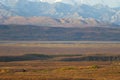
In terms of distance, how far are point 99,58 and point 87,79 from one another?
43.7 meters

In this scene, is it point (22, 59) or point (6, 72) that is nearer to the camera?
point (6, 72)

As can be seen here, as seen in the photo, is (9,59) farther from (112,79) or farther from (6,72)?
(112,79)

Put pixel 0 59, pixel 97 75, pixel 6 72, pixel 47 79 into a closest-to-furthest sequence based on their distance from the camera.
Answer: pixel 47 79, pixel 97 75, pixel 6 72, pixel 0 59

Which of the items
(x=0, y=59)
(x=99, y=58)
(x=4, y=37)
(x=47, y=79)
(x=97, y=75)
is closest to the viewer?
(x=47, y=79)

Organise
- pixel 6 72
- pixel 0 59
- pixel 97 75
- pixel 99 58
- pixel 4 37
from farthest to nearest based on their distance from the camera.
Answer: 1. pixel 4 37
2. pixel 99 58
3. pixel 0 59
4. pixel 6 72
5. pixel 97 75

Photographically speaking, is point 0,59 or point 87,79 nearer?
point 87,79

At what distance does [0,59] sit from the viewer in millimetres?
79938

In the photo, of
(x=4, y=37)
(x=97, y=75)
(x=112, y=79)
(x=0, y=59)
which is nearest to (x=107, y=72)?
(x=97, y=75)

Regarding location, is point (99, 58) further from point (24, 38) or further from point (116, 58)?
point (24, 38)

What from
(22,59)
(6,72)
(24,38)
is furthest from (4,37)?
(6,72)

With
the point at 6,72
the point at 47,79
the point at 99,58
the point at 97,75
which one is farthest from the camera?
the point at 99,58

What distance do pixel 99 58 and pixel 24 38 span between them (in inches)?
4452

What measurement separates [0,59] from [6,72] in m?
30.1

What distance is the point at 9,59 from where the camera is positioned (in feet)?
267
